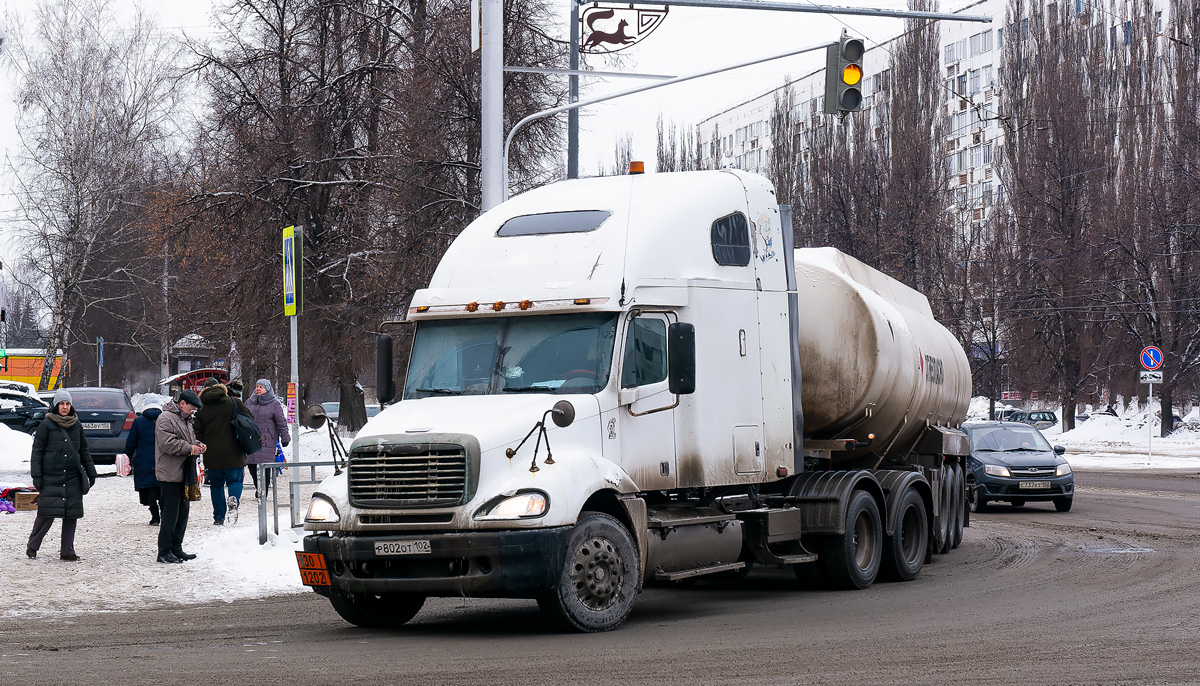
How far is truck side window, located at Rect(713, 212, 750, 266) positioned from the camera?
11.7 meters

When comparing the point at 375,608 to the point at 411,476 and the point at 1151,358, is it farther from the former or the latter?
the point at 1151,358

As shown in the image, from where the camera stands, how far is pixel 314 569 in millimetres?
9977

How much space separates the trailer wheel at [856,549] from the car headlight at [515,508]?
4.16 meters

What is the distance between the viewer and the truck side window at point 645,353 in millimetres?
10523

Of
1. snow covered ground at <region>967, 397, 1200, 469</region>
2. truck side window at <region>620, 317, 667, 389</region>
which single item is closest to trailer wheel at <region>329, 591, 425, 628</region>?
truck side window at <region>620, 317, 667, 389</region>

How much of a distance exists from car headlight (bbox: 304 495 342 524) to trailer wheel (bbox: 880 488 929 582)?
604cm

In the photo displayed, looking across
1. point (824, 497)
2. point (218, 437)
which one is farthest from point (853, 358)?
point (218, 437)

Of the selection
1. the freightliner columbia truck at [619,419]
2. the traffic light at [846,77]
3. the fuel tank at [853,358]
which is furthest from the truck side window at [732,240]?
the traffic light at [846,77]

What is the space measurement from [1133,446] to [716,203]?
139 ft

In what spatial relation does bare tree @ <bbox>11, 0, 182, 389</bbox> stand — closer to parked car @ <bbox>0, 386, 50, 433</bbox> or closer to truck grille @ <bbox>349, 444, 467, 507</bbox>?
parked car @ <bbox>0, 386, 50, 433</bbox>

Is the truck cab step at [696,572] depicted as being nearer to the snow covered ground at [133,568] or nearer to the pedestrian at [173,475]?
the snow covered ground at [133,568]

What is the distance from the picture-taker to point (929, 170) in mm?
60562

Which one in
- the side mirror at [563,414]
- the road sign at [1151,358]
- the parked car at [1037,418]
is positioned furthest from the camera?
the parked car at [1037,418]

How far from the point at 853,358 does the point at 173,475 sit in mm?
7110
